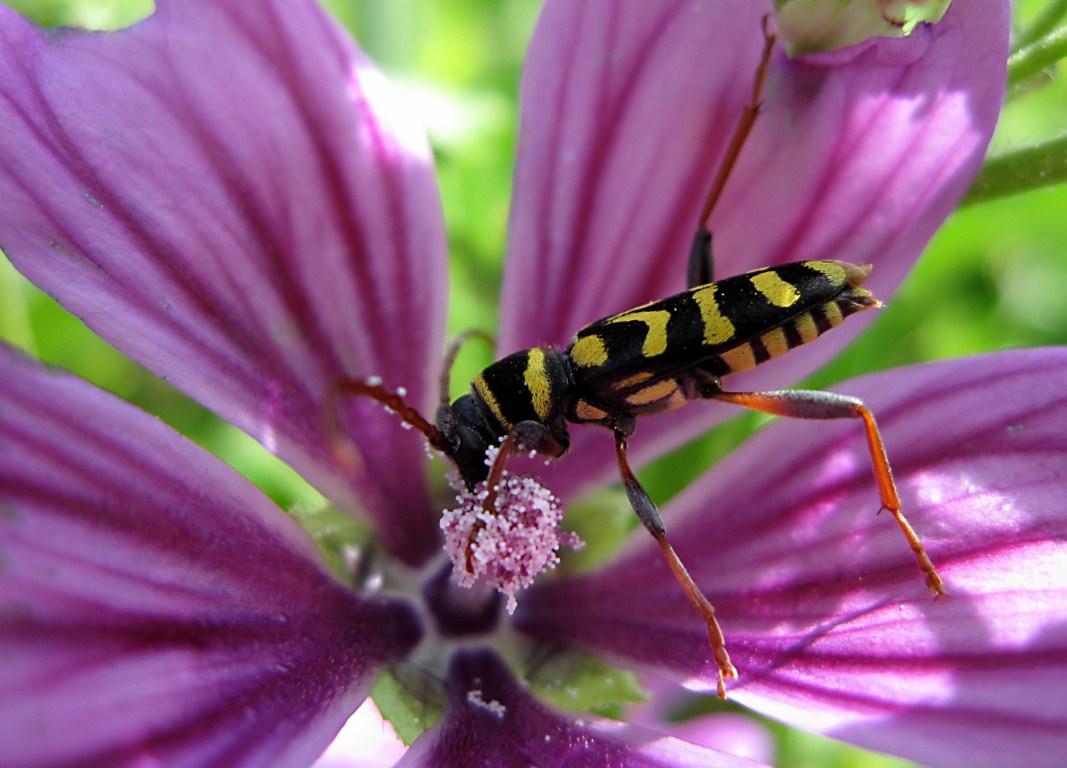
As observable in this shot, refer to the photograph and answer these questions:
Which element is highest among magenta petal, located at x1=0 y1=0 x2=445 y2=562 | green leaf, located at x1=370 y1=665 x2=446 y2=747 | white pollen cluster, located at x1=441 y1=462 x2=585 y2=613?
magenta petal, located at x1=0 y1=0 x2=445 y2=562

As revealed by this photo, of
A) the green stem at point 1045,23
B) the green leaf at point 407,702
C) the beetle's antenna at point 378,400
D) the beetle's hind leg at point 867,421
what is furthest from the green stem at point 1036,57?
the green leaf at point 407,702

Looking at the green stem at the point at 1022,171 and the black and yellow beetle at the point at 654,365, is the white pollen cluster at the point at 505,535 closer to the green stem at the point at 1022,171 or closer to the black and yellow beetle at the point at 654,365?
the black and yellow beetle at the point at 654,365

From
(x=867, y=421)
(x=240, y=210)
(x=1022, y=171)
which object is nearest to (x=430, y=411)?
(x=240, y=210)

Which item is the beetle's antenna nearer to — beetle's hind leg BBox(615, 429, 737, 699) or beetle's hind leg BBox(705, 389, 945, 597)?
beetle's hind leg BBox(615, 429, 737, 699)

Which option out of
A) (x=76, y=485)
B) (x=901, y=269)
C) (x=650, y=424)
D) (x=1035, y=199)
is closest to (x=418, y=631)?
(x=650, y=424)

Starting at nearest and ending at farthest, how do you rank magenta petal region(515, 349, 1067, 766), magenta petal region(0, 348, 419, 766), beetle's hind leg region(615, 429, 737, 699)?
magenta petal region(0, 348, 419, 766) < magenta petal region(515, 349, 1067, 766) < beetle's hind leg region(615, 429, 737, 699)

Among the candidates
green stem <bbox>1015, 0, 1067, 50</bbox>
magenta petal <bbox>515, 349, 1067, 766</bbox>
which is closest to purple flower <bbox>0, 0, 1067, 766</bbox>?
magenta petal <bbox>515, 349, 1067, 766</bbox>

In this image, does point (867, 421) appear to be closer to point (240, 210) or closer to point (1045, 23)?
point (1045, 23)

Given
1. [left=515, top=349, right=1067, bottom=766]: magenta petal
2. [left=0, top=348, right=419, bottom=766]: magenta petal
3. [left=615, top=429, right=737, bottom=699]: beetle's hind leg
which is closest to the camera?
[left=0, top=348, right=419, bottom=766]: magenta petal
